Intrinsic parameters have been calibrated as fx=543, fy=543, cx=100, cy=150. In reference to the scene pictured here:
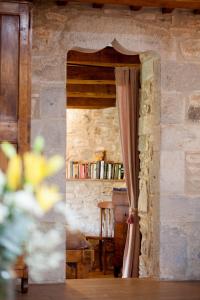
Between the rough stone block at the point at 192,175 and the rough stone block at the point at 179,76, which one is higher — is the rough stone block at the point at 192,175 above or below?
below

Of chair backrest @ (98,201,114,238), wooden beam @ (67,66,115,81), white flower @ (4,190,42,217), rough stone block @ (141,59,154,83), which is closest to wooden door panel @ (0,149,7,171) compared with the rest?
rough stone block @ (141,59,154,83)

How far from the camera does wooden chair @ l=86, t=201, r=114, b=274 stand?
8.52 metres

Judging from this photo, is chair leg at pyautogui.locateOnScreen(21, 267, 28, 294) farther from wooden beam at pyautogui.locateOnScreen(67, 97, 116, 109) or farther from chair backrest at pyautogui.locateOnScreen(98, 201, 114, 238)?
wooden beam at pyautogui.locateOnScreen(67, 97, 116, 109)

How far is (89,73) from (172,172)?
303 cm

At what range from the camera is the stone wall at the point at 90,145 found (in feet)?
30.1

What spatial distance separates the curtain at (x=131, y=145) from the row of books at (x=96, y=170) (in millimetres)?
3116

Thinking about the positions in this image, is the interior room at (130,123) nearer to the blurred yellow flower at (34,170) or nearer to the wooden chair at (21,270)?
the wooden chair at (21,270)

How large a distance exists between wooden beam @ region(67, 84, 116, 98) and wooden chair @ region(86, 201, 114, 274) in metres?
1.80

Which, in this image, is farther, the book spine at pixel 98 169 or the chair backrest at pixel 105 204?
the book spine at pixel 98 169

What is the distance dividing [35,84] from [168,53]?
119 cm

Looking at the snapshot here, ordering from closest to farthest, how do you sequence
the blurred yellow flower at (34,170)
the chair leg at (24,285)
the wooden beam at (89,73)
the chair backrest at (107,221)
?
1. the blurred yellow flower at (34,170)
2. the chair leg at (24,285)
3. the wooden beam at (89,73)
4. the chair backrest at (107,221)

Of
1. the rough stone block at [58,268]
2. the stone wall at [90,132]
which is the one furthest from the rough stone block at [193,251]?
the stone wall at [90,132]

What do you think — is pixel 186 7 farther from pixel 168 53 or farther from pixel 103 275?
pixel 103 275

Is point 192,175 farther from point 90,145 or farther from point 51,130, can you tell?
point 90,145
